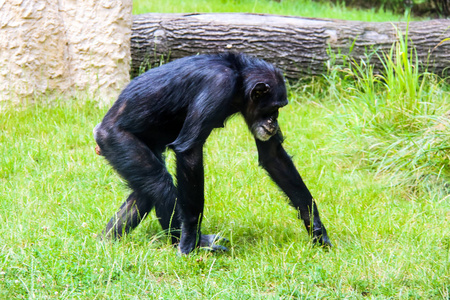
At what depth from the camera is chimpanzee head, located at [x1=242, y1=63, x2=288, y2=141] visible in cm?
377

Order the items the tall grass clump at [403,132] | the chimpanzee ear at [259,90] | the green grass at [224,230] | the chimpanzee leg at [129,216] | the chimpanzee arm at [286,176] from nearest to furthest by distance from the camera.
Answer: the green grass at [224,230], the chimpanzee ear at [259,90], the chimpanzee leg at [129,216], the chimpanzee arm at [286,176], the tall grass clump at [403,132]

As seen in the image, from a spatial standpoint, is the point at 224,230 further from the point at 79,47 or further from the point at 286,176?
the point at 79,47

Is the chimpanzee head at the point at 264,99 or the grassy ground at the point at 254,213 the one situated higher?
the chimpanzee head at the point at 264,99

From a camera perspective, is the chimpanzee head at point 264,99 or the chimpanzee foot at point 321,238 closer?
the chimpanzee head at point 264,99

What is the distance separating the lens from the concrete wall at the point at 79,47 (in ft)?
21.5

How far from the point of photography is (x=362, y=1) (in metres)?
13.7

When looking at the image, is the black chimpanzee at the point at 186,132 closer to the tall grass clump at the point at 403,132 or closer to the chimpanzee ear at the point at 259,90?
the chimpanzee ear at the point at 259,90

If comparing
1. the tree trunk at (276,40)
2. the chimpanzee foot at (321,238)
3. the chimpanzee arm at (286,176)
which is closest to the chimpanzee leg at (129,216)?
the chimpanzee arm at (286,176)

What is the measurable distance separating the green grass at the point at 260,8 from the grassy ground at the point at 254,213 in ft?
12.4

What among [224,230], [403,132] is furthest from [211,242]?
[403,132]

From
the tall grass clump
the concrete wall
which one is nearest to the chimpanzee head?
the tall grass clump

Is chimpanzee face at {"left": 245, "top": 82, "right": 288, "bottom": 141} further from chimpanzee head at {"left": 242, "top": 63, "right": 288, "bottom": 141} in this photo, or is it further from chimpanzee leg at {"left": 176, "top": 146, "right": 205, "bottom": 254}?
chimpanzee leg at {"left": 176, "top": 146, "right": 205, "bottom": 254}

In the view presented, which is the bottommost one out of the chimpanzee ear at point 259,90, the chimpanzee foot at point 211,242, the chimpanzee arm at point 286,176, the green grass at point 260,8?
the chimpanzee foot at point 211,242

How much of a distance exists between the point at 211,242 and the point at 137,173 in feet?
2.56
